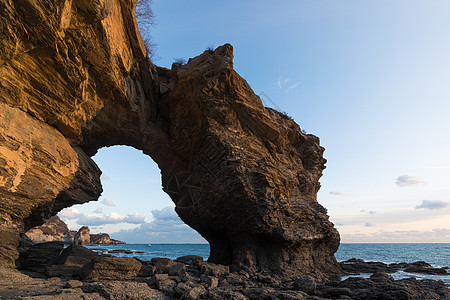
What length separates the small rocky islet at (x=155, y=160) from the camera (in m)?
8.79

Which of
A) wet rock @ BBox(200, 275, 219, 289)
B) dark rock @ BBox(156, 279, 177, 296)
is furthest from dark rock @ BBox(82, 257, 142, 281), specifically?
wet rock @ BBox(200, 275, 219, 289)

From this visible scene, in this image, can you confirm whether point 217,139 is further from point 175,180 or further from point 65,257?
point 65,257

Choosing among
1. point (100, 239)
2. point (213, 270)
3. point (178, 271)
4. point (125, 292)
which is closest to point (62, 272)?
point (178, 271)

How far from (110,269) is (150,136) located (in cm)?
926

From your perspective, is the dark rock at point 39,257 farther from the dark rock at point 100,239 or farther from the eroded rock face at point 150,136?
the dark rock at point 100,239

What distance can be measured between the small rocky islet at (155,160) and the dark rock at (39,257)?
0.09 m

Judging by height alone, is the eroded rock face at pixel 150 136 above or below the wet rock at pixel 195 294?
above

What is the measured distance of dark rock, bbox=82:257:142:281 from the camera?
10164mm

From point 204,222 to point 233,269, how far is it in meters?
4.71

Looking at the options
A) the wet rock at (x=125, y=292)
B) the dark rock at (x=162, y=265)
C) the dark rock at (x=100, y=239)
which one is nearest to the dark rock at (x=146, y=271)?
the dark rock at (x=162, y=265)

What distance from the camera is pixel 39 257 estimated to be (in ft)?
44.5

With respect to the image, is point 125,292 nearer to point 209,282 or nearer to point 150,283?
point 150,283

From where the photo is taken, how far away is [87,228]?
8225cm

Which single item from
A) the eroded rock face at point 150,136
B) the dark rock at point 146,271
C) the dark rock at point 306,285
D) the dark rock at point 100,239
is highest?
the eroded rock face at point 150,136
